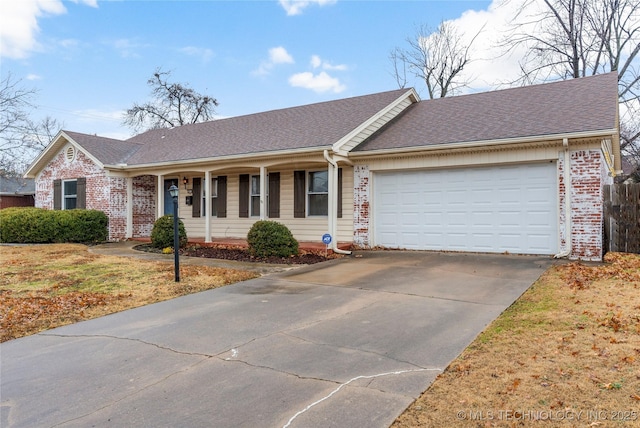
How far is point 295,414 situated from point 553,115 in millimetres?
10083

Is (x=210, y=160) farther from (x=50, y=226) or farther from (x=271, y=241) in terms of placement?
(x=50, y=226)

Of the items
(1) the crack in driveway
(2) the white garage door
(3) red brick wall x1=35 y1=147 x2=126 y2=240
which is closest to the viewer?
(1) the crack in driveway

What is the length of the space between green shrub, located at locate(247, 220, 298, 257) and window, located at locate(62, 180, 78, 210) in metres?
10.1

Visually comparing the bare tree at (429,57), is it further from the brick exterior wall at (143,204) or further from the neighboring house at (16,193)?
the neighboring house at (16,193)

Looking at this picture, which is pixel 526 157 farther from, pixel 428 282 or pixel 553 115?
pixel 428 282

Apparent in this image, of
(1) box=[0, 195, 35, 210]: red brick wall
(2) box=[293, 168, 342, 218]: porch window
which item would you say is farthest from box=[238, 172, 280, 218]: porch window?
(1) box=[0, 195, 35, 210]: red brick wall

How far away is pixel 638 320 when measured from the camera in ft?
15.0

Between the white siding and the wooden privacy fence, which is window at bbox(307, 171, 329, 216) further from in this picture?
the wooden privacy fence

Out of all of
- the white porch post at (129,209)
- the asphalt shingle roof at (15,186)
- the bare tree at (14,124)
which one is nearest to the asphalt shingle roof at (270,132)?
the white porch post at (129,209)

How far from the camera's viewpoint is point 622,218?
9.71m

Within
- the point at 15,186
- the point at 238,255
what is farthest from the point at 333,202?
the point at 15,186

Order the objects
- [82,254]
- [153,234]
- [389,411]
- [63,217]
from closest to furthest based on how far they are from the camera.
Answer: [389,411], [82,254], [153,234], [63,217]

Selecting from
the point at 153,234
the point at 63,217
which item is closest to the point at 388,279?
the point at 153,234

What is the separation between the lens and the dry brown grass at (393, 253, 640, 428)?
2725mm
